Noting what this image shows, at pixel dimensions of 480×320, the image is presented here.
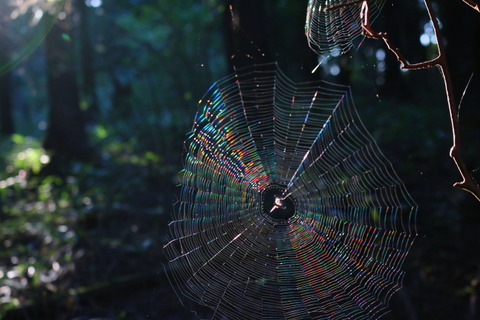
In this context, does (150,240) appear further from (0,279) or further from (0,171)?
(0,171)

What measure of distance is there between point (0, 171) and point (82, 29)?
7.87 m

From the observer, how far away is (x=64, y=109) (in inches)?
446

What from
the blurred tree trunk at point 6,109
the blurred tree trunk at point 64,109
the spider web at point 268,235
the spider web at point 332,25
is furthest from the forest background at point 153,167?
the blurred tree trunk at point 6,109

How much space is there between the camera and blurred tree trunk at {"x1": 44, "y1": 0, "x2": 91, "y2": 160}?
11.0 m

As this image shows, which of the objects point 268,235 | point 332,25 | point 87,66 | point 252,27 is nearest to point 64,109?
point 252,27

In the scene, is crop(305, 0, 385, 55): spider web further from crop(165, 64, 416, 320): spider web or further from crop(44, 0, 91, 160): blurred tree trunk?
crop(44, 0, 91, 160): blurred tree trunk

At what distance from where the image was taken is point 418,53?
15.3 m

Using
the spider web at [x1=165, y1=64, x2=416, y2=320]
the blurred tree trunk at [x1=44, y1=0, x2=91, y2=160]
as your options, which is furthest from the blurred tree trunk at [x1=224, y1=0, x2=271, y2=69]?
the blurred tree trunk at [x1=44, y1=0, x2=91, y2=160]

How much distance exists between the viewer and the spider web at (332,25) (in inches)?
105

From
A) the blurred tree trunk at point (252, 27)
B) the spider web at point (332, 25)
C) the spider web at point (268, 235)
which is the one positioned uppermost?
the blurred tree trunk at point (252, 27)

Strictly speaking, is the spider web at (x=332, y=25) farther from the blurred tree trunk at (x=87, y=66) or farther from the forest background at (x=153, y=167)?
the blurred tree trunk at (x=87, y=66)

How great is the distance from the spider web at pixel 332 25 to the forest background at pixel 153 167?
0.26 metres

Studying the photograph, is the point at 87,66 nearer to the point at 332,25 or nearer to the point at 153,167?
the point at 153,167

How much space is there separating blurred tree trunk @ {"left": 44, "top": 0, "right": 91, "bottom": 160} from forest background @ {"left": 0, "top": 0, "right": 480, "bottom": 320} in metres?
0.03
